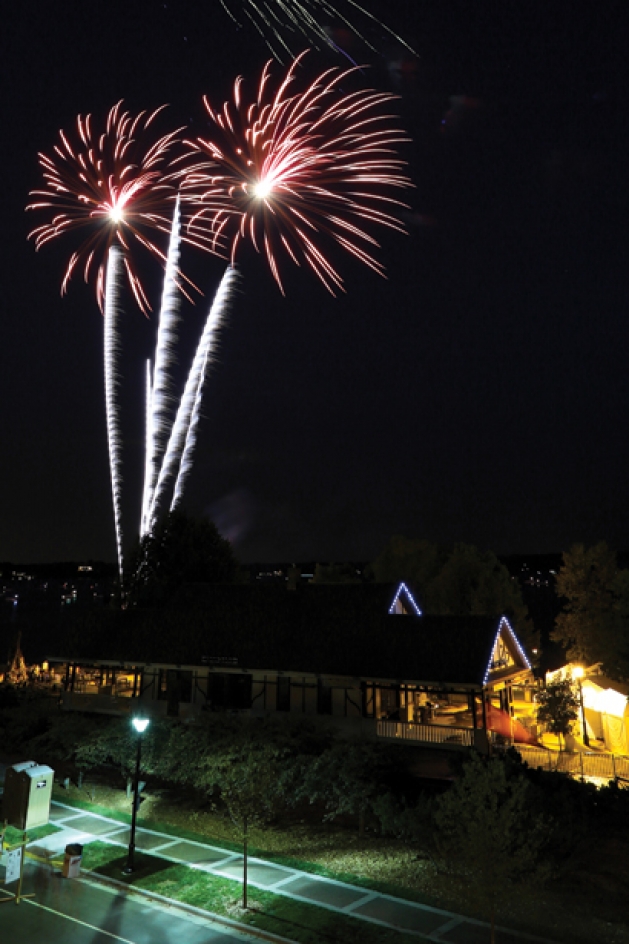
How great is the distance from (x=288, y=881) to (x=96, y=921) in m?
5.06

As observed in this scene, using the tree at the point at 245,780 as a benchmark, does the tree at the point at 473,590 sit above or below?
above

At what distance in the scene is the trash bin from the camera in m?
18.8

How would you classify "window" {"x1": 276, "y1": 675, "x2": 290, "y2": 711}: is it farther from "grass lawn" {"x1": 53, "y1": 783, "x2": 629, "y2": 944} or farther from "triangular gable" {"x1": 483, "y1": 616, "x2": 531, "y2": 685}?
"triangular gable" {"x1": 483, "y1": 616, "x2": 531, "y2": 685}

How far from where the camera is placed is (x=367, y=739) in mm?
25516

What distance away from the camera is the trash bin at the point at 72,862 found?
18.8 m

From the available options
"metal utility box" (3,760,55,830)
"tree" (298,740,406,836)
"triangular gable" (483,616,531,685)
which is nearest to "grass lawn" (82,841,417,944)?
"metal utility box" (3,760,55,830)

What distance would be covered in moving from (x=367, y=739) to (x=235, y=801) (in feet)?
26.0

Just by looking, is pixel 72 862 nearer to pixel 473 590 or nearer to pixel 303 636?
pixel 303 636

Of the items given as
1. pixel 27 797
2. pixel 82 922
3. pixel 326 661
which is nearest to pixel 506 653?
pixel 326 661

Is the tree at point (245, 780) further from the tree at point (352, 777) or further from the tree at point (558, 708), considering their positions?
the tree at point (558, 708)

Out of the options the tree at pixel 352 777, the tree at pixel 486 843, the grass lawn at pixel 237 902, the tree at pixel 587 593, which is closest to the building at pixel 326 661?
the tree at pixel 352 777

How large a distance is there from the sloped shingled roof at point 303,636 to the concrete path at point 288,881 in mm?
8467

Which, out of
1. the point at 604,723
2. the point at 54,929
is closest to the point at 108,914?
the point at 54,929

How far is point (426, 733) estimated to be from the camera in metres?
26.0
